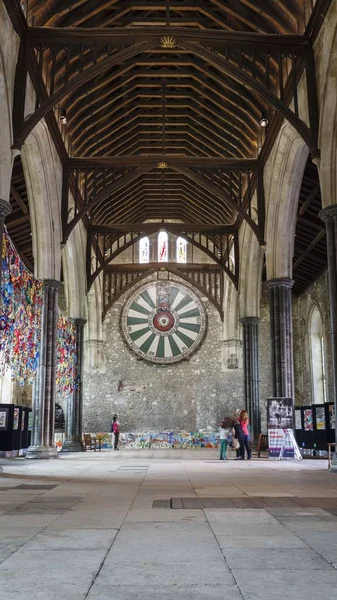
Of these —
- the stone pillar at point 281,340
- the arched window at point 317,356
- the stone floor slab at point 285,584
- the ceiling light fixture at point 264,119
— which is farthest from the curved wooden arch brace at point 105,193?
the stone floor slab at point 285,584

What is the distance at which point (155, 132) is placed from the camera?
1608cm

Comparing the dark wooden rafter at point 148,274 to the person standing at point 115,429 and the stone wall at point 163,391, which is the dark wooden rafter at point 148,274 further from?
the person standing at point 115,429

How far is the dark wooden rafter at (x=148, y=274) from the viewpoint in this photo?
73.9 feet

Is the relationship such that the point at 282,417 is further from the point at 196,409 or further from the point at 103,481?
the point at 196,409

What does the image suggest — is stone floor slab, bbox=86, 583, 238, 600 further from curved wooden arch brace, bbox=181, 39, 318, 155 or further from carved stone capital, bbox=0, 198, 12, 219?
curved wooden arch brace, bbox=181, 39, 318, 155

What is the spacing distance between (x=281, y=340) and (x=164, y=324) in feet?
30.6

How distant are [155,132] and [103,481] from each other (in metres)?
10.6

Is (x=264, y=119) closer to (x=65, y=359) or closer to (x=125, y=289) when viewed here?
(x=65, y=359)

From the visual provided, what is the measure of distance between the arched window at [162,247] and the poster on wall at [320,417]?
10.3 m

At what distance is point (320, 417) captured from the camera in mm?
13891

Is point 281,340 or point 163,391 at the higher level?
point 281,340

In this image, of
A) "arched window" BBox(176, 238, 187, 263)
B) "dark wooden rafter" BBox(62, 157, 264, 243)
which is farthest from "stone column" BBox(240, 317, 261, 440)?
"arched window" BBox(176, 238, 187, 263)

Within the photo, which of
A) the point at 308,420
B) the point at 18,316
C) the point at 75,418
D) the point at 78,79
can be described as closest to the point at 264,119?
the point at 78,79

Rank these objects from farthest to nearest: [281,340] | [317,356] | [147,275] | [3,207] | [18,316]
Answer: [147,275] → [317,356] → [281,340] → [18,316] → [3,207]
